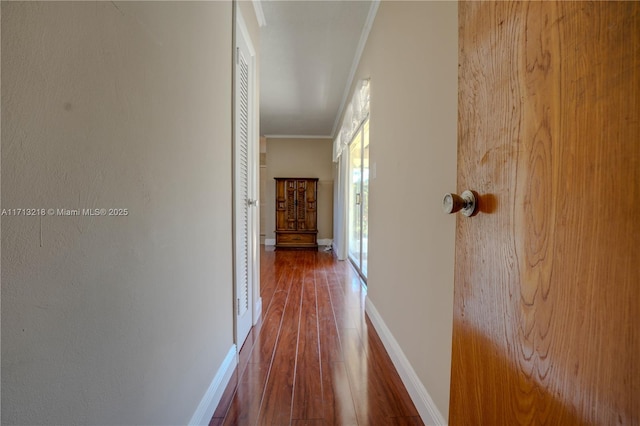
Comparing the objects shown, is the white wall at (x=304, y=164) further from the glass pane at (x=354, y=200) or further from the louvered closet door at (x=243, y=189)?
the louvered closet door at (x=243, y=189)

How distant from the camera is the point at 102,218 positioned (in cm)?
65

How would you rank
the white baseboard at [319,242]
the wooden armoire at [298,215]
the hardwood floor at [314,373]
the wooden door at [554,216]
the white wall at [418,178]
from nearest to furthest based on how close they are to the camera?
1. the wooden door at [554,216]
2. the white wall at [418,178]
3. the hardwood floor at [314,373]
4. the wooden armoire at [298,215]
5. the white baseboard at [319,242]

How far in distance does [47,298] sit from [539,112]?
0.95 metres

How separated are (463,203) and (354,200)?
408cm

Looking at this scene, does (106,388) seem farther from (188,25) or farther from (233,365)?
(188,25)

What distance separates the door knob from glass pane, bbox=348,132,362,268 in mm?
3584

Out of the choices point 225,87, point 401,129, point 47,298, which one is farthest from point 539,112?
point 225,87

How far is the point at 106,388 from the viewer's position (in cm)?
65

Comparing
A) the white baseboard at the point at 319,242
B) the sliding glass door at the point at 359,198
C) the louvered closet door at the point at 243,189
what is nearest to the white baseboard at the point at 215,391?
the louvered closet door at the point at 243,189

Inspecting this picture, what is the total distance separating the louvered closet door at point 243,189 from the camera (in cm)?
173

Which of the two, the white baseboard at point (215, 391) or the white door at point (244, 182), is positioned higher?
the white door at point (244, 182)

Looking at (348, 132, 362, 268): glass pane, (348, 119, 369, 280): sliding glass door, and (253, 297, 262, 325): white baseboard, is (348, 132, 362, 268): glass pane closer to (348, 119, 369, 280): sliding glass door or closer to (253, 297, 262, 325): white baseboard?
(348, 119, 369, 280): sliding glass door

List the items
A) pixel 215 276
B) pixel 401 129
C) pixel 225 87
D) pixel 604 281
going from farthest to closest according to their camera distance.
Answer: pixel 401 129
pixel 225 87
pixel 215 276
pixel 604 281

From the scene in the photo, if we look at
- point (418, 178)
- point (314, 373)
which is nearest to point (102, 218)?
point (418, 178)
